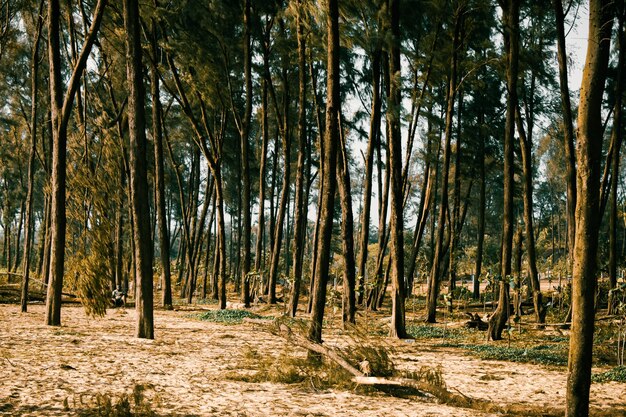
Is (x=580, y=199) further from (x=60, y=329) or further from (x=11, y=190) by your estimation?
(x=11, y=190)

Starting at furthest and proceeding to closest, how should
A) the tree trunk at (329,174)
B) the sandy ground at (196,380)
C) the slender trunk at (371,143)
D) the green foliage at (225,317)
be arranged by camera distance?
the green foliage at (225,317), the slender trunk at (371,143), the tree trunk at (329,174), the sandy ground at (196,380)

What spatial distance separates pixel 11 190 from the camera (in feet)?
132

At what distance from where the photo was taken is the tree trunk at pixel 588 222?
13.7ft

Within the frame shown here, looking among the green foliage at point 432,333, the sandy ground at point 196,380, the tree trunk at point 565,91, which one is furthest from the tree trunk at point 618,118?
the sandy ground at point 196,380

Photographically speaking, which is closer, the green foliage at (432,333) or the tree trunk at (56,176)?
the tree trunk at (56,176)

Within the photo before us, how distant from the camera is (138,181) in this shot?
9.79 meters

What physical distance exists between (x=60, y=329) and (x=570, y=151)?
13.0m

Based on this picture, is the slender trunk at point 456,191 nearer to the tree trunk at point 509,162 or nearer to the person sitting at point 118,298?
the tree trunk at point 509,162

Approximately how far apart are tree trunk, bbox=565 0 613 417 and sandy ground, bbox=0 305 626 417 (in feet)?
4.23

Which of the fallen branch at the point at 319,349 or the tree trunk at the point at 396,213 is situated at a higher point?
the tree trunk at the point at 396,213

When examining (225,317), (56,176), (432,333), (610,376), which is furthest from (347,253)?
(56,176)

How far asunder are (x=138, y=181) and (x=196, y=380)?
481 centimetres

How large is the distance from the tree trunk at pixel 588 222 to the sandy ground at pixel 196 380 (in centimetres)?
129

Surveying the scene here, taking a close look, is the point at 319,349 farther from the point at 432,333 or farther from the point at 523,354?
the point at 432,333
